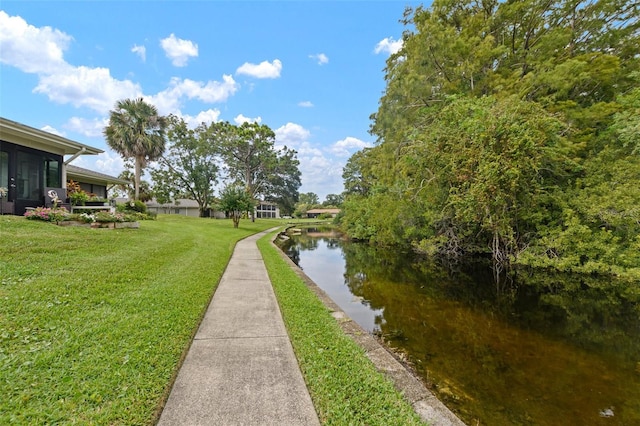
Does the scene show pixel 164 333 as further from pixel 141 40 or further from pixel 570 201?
pixel 141 40

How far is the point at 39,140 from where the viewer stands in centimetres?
944

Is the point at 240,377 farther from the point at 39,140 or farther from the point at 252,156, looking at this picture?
the point at 252,156

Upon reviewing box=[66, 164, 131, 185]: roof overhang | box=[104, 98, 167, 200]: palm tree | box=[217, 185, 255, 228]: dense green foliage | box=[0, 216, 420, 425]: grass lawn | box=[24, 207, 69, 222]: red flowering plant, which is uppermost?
box=[104, 98, 167, 200]: palm tree

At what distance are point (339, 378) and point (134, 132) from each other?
25.4 metres

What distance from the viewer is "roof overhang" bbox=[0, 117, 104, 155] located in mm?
8328

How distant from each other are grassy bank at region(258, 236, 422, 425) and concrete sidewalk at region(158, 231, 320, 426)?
0.12 m

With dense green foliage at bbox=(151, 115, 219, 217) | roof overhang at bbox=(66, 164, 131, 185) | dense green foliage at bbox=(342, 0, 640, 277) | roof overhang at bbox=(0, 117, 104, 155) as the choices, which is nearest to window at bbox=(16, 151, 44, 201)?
roof overhang at bbox=(0, 117, 104, 155)

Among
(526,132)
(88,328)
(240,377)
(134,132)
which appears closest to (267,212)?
(134,132)

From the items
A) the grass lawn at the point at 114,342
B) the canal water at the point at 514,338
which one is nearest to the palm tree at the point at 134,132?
the grass lawn at the point at 114,342

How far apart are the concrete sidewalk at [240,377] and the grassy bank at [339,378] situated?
117 mm

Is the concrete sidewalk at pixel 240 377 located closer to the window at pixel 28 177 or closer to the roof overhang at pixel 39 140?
the roof overhang at pixel 39 140

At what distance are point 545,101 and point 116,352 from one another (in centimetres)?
1381

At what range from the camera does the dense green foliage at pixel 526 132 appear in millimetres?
8531

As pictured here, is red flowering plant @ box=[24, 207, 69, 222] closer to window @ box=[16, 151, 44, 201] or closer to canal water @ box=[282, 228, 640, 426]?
window @ box=[16, 151, 44, 201]
